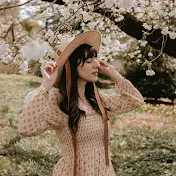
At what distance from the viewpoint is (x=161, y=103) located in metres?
11.7

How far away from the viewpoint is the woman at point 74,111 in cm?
265

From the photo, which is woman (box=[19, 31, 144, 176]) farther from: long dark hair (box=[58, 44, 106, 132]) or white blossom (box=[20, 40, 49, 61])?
white blossom (box=[20, 40, 49, 61])

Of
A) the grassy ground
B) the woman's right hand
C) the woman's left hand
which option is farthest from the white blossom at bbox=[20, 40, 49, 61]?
the grassy ground

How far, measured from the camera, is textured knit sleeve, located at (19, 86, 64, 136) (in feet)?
8.66

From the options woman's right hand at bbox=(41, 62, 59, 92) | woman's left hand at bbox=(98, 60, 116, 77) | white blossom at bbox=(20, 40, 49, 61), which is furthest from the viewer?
woman's left hand at bbox=(98, 60, 116, 77)

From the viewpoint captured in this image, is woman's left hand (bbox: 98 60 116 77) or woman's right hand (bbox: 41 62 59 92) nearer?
woman's right hand (bbox: 41 62 59 92)

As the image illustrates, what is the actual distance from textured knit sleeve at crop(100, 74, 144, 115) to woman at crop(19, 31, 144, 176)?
0.43 ft

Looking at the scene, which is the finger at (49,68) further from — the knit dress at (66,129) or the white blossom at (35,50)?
the white blossom at (35,50)

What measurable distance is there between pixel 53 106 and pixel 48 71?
199 millimetres

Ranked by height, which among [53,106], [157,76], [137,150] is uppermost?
[53,106]

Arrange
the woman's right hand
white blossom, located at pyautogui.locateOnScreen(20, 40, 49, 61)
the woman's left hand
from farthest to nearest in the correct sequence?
1. the woman's left hand
2. the woman's right hand
3. white blossom, located at pyautogui.locateOnScreen(20, 40, 49, 61)

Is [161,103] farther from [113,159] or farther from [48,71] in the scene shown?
[48,71]

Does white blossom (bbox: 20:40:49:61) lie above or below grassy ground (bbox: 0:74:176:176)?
above

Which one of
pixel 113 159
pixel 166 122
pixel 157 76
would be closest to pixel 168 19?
pixel 113 159
